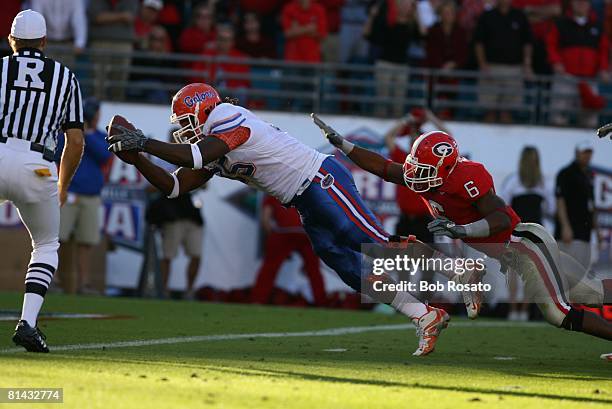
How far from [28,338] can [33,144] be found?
3.59 ft

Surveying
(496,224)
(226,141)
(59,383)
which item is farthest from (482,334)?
(59,383)

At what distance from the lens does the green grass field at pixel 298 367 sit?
17.1 ft

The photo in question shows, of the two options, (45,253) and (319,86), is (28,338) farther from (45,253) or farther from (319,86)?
(319,86)

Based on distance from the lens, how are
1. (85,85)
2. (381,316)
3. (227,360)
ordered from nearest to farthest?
1. (227,360)
2. (381,316)
3. (85,85)

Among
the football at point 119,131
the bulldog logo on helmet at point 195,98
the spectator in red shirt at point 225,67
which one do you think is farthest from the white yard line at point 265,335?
the spectator in red shirt at point 225,67

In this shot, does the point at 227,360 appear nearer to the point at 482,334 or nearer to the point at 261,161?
the point at 261,161

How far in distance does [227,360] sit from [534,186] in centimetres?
698

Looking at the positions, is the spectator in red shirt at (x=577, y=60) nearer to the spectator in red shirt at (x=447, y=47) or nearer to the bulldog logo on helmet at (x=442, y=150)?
the spectator in red shirt at (x=447, y=47)

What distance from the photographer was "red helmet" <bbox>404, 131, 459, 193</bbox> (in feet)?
23.5

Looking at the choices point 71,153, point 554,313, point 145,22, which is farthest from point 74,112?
point 145,22

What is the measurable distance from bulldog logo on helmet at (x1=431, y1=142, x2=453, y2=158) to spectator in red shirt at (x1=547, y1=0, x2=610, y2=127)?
7.26 metres

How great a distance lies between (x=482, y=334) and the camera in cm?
961

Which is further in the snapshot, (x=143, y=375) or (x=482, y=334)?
(x=482, y=334)

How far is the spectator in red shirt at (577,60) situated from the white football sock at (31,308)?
8.90m
